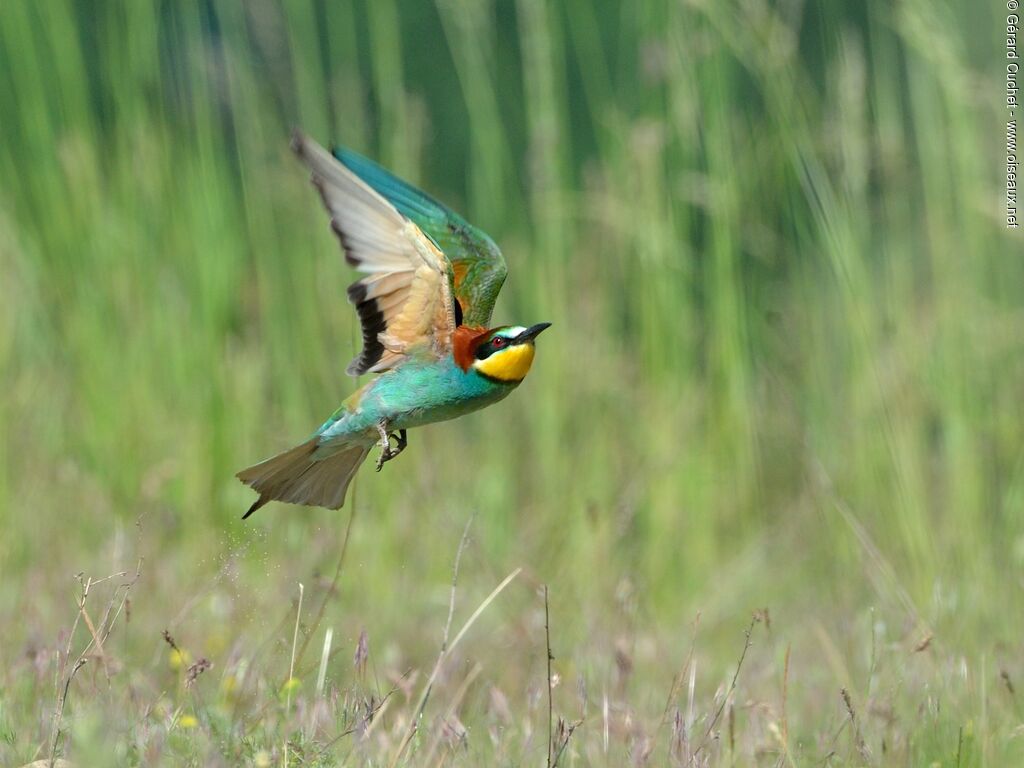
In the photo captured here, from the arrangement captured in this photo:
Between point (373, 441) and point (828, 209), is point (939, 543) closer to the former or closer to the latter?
point (828, 209)

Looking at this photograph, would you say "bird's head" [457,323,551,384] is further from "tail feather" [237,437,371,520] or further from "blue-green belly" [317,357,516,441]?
"tail feather" [237,437,371,520]

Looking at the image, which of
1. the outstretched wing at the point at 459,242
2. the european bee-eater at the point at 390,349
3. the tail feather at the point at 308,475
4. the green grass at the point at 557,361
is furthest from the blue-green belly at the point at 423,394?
the green grass at the point at 557,361

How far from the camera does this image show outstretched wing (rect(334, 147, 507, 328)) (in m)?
3.21

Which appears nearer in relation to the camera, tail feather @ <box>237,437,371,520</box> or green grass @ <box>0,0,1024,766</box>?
tail feather @ <box>237,437,371,520</box>

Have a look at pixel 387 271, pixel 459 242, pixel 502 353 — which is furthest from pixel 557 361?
pixel 502 353

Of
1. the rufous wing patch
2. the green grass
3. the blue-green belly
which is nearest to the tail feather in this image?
the blue-green belly

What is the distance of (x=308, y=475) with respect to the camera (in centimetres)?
302

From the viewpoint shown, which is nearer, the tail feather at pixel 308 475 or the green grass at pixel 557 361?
the tail feather at pixel 308 475

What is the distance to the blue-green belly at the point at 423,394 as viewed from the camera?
2.71 meters

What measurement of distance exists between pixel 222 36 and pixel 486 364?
289cm

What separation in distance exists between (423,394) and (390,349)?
0.17 m

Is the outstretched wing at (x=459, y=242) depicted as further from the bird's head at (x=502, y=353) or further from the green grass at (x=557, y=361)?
the green grass at (x=557, y=361)

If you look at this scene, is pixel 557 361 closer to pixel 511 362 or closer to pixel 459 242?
pixel 459 242

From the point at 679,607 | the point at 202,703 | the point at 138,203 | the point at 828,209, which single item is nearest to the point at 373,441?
the point at 202,703
